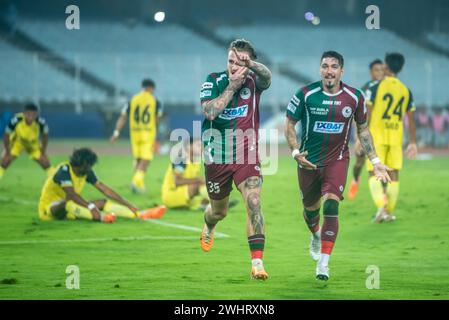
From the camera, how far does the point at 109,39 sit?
148ft

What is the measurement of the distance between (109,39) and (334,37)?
10548mm

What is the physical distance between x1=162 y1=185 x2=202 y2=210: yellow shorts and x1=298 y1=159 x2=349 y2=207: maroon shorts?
6314 mm

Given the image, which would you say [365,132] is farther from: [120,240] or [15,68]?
[15,68]

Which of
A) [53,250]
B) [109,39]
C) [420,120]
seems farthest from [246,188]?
[109,39]

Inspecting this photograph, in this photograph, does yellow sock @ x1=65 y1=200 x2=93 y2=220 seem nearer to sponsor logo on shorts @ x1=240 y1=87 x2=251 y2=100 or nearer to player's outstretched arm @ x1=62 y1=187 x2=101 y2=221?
player's outstretched arm @ x1=62 y1=187 x2=101 y2=221

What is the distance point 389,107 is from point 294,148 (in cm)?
553

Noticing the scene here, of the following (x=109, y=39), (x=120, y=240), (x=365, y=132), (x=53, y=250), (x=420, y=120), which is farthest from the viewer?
(x=109, y=39)

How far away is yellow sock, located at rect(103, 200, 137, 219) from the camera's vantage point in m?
16.8

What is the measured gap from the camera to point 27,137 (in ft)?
72.4

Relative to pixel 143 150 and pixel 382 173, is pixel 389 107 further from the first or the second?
pixel 143 150

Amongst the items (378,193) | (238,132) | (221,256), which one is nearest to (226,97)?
(238,132)

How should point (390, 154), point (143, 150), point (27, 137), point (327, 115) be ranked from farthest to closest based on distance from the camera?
1. point (143, 150)
2. point (27, 137)
3. point (390, 154)
4. point (327, 115)

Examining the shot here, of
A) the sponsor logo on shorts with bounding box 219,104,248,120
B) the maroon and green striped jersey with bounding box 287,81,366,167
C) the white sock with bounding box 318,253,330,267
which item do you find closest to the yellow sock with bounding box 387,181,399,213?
the maroon and green striped jersey with bounding box 287,81,366,167

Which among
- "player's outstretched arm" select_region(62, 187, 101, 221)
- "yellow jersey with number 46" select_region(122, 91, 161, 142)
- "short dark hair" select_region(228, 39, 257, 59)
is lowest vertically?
"player's outstretched arm" select_region(62, 187, 101, 221)
